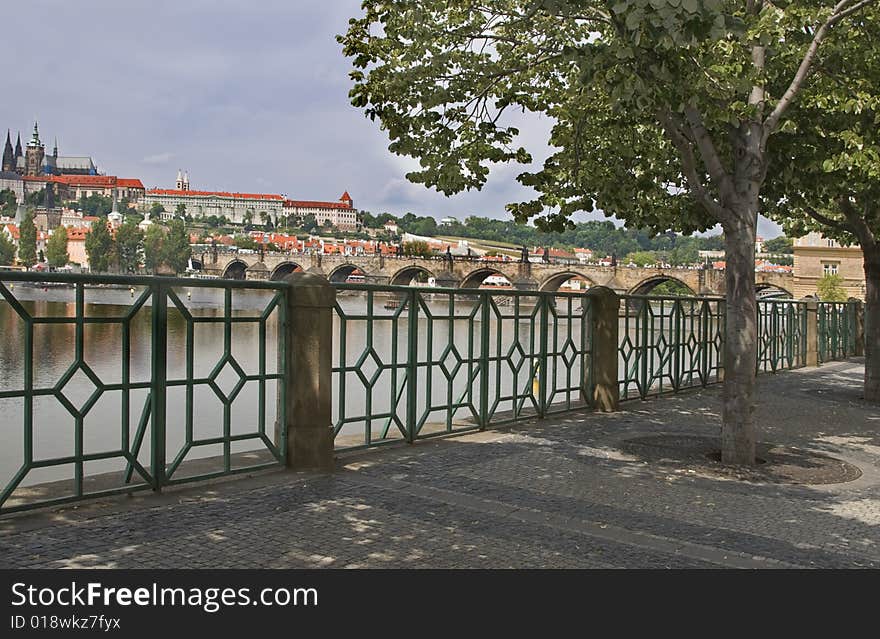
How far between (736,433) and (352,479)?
11.5ft

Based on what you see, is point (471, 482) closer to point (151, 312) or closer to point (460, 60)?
point (151, 312)

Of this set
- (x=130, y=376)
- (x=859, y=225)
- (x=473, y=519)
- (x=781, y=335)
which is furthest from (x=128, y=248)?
(x=473, y=519)

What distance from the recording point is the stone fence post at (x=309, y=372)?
7.15m

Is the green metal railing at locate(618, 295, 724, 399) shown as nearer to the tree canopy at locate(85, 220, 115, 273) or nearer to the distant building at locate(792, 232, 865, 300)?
the distant building at locate(792, 232, 865, 300)

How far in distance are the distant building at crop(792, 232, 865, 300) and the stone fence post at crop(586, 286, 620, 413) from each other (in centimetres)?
5801

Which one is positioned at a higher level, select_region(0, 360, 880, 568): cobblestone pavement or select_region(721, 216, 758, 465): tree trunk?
select_region(721, 216, 758, 465): tree trunk

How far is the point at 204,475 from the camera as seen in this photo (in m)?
6.64

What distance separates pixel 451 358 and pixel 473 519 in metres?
3.73

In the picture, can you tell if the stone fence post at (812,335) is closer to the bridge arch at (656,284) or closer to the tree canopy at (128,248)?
the bridge arch at (656,284)

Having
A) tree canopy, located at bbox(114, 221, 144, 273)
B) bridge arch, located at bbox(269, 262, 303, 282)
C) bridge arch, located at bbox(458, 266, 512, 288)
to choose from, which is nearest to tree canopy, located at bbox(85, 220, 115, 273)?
tree canopy, located at bbox(114, 221, 144, 273)

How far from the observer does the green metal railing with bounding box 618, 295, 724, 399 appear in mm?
12672

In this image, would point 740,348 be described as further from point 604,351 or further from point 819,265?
point 819,265

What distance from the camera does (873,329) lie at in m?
13.5
